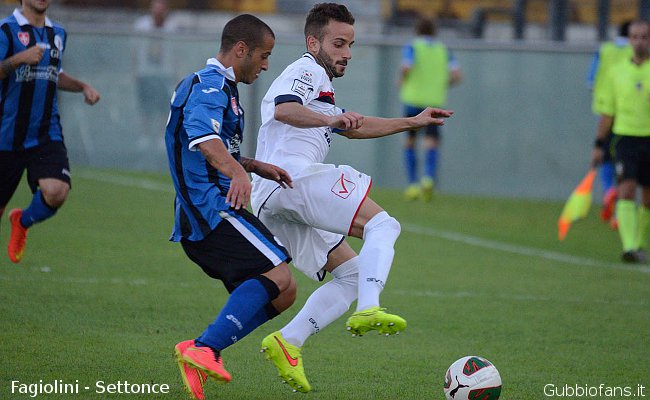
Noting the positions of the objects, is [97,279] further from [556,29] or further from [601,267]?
[556,29]

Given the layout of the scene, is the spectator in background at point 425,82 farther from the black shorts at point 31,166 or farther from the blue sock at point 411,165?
the black shorts at point 31,166

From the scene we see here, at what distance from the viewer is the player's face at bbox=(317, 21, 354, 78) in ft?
18.5

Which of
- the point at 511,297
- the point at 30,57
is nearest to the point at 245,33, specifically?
the point at 30,57

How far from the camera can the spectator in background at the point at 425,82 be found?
15000 mm

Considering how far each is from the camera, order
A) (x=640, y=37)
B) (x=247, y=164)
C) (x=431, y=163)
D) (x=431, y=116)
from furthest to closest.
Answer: (x=431, y=163)
(x=640, y=37)
(x=431, y=116)
(x=247, y=164)

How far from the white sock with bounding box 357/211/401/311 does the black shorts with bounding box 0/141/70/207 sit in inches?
125

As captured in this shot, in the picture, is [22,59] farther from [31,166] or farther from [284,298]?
[284,298]

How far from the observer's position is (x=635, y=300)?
8508 mm

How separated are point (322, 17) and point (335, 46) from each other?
0.56ft

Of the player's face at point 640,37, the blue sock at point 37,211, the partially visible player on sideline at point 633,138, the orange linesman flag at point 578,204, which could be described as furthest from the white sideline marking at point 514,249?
the blue sock at point 37,211

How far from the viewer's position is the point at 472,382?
5.06 metres

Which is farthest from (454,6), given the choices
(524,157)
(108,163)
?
(108,163)

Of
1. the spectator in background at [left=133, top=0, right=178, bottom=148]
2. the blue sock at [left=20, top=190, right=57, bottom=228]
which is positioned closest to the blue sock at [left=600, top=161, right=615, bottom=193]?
the spectator in background at [left=133, top=0, right=178, bottom=148]

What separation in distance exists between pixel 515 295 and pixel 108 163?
10.2 metres
